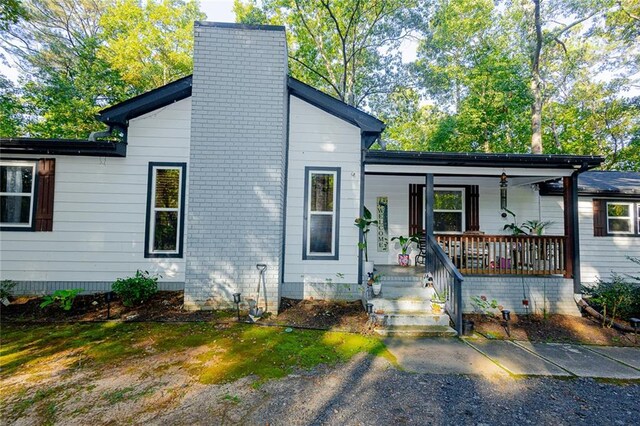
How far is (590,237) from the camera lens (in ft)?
27.4

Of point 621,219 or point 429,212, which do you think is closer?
point 429,212

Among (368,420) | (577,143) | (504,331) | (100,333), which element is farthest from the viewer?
(577,143)

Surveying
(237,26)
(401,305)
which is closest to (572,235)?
(401,305)

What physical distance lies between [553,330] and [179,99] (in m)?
9.18

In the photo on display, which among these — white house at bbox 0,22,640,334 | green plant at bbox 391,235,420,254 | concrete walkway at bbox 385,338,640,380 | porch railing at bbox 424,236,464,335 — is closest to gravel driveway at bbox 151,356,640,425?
concrete walkway at bbox 385,338,640,380

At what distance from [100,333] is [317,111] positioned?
19.2 feet

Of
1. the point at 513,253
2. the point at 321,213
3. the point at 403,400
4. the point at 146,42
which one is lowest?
the point at 403,400

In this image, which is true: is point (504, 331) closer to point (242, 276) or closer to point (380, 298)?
point (380, 298)

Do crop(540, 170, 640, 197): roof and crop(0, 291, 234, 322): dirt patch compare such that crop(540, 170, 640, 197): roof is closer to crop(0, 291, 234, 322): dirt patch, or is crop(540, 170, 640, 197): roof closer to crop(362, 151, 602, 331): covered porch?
crop(362, 151, 602, 331): covered porch

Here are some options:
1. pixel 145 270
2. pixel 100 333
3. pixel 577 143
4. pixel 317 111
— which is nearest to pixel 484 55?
pixel 577 143

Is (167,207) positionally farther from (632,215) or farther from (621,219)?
(632,215)

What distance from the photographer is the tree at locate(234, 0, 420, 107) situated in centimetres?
1555

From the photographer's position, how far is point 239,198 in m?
5.59

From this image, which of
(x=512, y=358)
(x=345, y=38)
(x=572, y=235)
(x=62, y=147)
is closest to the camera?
(x=512, y=358)
